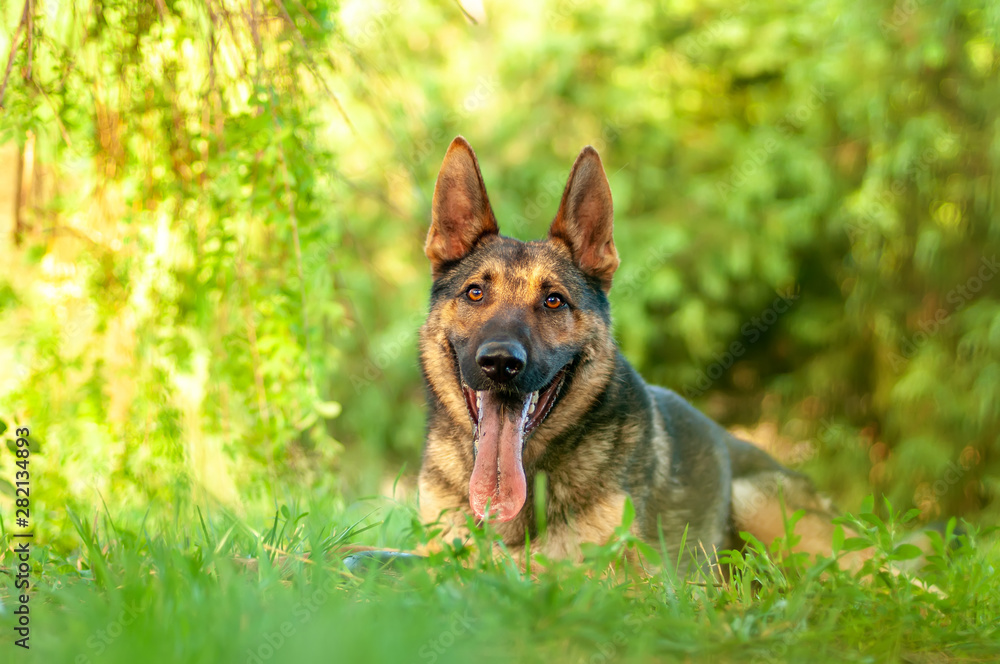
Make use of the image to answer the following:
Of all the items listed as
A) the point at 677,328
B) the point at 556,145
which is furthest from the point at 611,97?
the point at 677,328

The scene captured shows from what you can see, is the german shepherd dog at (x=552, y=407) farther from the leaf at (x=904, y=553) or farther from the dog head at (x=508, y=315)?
the leaf at (x=904, y=553)

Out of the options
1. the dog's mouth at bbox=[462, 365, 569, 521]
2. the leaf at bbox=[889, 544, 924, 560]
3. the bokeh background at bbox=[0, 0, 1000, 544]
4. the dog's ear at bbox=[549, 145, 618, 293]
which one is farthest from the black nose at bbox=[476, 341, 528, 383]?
the leaf at bbox=[889, 544, 924, 560]

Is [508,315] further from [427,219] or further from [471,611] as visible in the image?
[471,611]

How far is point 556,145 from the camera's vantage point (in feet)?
33.7

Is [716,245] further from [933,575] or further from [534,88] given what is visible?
[933,575]

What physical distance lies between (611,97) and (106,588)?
8.77m

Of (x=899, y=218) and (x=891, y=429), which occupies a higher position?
(x=899, y=218)

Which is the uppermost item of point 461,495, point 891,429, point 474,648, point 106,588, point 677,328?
point 106,588

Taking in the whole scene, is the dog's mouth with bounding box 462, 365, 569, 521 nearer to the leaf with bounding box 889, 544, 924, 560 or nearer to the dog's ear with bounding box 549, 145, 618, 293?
the dog's ear with bounding box 549, 145, 618, 293

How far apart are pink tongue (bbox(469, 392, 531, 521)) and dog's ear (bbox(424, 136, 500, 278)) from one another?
1.02m

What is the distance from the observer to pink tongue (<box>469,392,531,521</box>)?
3295mm

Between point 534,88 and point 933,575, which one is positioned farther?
point 534,88

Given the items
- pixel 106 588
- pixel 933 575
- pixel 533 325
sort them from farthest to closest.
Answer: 1. pixel 533 325
2. pixel 933 575
3. pixel 106 588

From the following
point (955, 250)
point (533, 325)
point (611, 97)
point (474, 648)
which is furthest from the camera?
point (611, 97)
